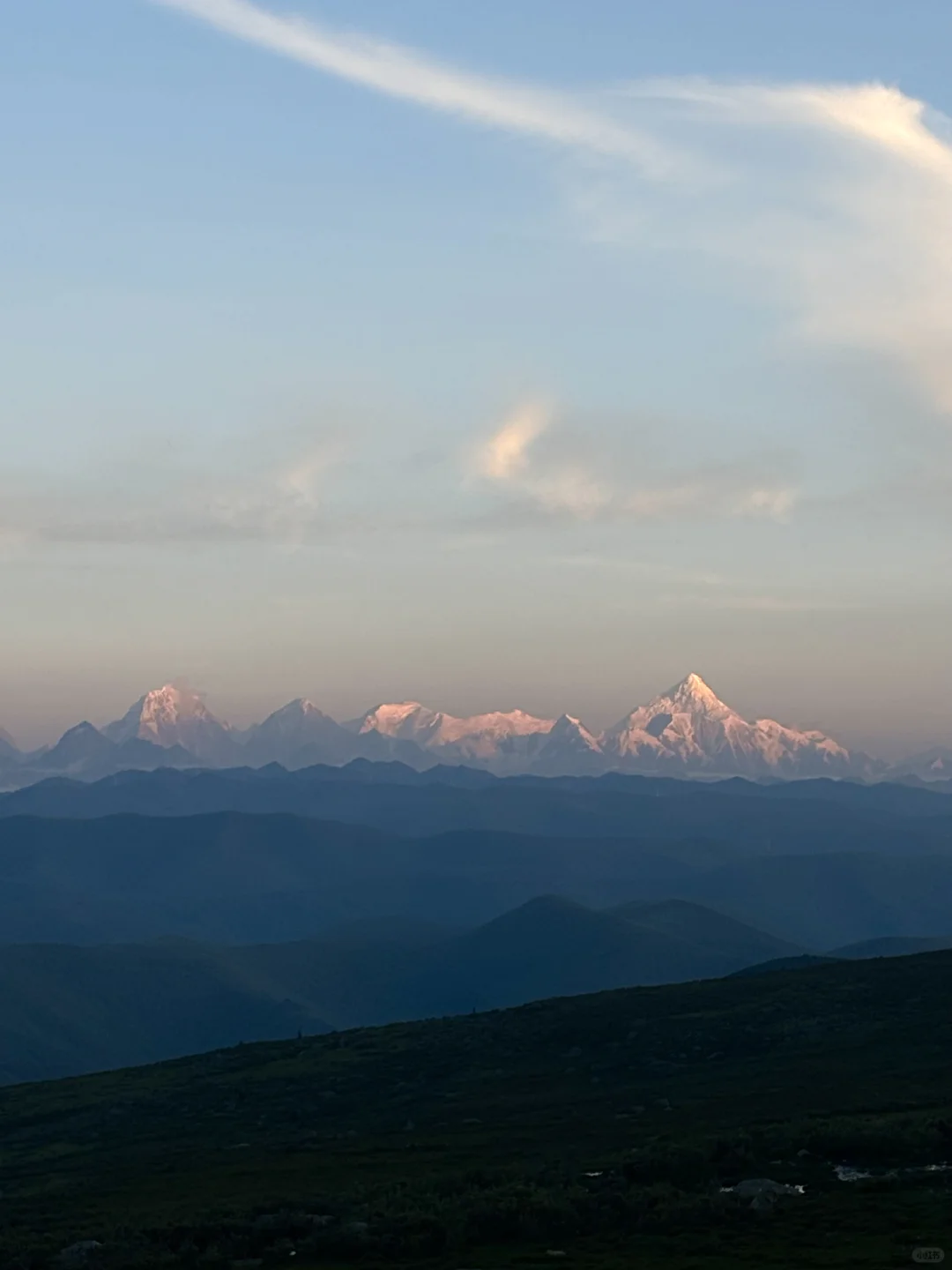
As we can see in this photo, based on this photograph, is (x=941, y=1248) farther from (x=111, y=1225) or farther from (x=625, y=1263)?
(x=111, y=1225)

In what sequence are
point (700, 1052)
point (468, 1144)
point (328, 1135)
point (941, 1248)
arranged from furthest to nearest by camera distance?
point (700, 1052) < point (328, 1135) < point (468, 1144) < point (941, 1248)

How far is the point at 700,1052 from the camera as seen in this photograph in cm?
12338

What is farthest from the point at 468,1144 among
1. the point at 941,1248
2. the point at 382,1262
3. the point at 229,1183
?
the point at 941,1248

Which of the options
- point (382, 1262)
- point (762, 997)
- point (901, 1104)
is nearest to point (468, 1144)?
point (901, 1104)

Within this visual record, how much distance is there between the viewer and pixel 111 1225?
68000mm

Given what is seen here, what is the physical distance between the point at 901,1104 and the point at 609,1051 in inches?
1873

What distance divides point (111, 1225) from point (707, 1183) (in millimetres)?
27600

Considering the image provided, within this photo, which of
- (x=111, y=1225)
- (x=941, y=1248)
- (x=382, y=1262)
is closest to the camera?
(x=941, y=1248)

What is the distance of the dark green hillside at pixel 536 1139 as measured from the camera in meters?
54.9

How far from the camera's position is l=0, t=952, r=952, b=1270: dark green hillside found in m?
54.9

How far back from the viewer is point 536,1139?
89.8 m

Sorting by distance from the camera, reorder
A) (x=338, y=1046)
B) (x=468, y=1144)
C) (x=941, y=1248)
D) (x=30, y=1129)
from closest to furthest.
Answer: (x=941, y=1248)
(x=468, y=1144)
(x=30, y=1129)
(x=338, y=1046)

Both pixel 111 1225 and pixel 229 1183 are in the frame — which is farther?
pixel 229 1183

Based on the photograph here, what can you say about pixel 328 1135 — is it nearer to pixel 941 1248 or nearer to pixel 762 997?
pixel 762 997
